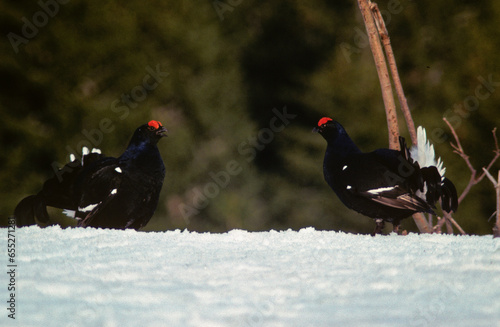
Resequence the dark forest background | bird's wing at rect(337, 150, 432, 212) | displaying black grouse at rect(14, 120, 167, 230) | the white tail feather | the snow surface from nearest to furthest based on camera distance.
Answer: the snow surface < bird's wing at rect(337, 150, 432, 212) < the white tail feather < displaying black grouse at rect(14, 120, 167, 230) < the dark forest background

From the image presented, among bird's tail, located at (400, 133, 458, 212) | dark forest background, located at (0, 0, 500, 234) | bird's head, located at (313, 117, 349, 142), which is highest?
dark forest background, located at (0, 0, 500, 234)

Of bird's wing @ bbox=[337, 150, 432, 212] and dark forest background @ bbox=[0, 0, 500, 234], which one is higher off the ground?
dark forest background @ bbox=[0, 0, 500, 234]

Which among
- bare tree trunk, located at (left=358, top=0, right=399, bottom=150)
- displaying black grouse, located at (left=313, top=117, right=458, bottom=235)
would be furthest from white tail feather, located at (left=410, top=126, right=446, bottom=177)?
bare tree trunk, located at (left=358, top=0, right=399, bottom=150)

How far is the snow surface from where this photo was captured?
1.33m

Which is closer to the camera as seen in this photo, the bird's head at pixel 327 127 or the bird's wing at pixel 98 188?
the bird's wing at pixel 98 188

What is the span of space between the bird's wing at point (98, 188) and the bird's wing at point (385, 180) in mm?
1273

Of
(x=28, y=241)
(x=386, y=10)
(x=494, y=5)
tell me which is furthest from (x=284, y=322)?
(x=494, y=5)

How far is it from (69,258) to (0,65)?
3720 millimetres

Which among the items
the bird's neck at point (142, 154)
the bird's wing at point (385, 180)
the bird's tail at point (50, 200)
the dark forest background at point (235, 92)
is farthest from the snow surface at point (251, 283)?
the dark forest background at point (235, 92)

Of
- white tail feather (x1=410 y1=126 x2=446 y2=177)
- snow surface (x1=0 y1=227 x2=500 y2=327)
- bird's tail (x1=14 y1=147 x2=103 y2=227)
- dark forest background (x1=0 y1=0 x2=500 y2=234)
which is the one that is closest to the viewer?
snow surface (x1=0 y1=227 x2=500 y2=327)

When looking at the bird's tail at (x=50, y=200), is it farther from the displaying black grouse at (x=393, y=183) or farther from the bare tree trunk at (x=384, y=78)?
the bare tree trunk at (x=384, y=78)

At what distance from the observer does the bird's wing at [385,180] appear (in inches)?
118

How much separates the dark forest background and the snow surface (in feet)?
9.29

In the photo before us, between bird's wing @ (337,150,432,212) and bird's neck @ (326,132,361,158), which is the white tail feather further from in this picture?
bird's neck @ (326,132,361,158)
